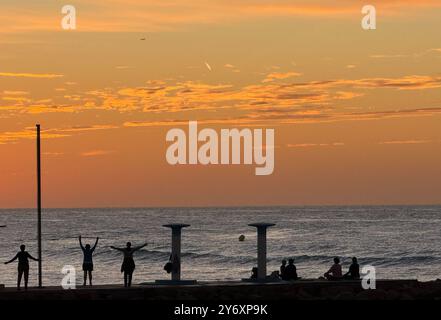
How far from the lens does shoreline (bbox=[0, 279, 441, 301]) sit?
34344 mm

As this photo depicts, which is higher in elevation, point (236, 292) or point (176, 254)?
point (176, 254)

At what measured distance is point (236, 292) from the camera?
35750mm

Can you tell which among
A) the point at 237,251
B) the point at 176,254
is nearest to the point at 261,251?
the point at 176,254

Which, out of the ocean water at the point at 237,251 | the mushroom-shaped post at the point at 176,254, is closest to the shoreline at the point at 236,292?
the mushroom-shaped post at the point at 176,254

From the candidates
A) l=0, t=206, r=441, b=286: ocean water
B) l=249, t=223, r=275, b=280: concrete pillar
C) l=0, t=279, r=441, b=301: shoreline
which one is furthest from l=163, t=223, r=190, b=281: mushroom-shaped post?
l=0, t=206, r=441, b=286: ocean water

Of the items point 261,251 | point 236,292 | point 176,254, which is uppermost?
point 261,251

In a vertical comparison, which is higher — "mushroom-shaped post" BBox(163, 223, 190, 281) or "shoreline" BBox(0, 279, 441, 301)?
"mushroom-shaped post" BBox(163, 223, 190, 281)

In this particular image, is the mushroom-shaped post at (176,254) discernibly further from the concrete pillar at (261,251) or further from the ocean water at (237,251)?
the ocean water at (237,251)

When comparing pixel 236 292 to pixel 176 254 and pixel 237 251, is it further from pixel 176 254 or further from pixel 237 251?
pixel 237 251

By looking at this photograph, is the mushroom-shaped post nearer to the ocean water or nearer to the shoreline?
the shoreline

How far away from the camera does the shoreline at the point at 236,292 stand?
34.3 meters

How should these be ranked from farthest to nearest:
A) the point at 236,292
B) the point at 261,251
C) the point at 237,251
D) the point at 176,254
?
the point at 237,251
the point at 261,251
the point at 176,254
the point at 236,292

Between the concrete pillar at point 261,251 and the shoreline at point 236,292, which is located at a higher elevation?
the concrete pillar at point 261,251

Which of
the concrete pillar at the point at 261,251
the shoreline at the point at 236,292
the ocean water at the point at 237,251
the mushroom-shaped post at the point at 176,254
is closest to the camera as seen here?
the shoreline at the point at 236,292
